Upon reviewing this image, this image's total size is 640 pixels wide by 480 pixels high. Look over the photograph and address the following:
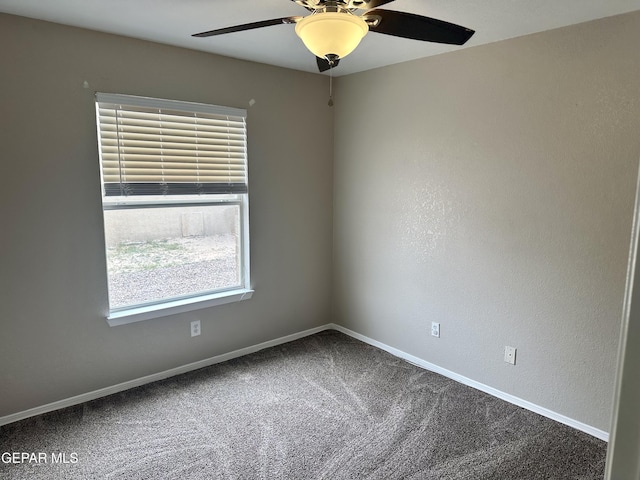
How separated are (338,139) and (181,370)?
2357mm

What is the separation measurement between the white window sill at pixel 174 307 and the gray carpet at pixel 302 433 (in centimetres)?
50

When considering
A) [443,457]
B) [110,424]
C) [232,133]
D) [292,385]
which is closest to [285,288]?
[292,385]

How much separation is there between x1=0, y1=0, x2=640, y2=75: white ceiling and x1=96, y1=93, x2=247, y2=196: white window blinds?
449 millimetres

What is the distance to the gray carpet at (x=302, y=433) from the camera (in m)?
2.15

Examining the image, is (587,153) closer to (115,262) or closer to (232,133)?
(232,133)

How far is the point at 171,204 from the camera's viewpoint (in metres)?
3.04

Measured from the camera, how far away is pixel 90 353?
277 centimetres

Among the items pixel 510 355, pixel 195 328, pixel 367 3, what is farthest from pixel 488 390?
pixel 367 3

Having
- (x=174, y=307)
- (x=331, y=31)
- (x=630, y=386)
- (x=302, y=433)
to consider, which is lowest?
(x=302, y=433)

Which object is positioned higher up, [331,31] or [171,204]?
[331,31]

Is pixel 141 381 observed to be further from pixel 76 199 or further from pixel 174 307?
pixel 76 199

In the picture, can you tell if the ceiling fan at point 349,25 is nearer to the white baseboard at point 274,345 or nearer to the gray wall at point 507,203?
the gray wall at point 507,203

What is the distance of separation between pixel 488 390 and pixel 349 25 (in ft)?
8.31

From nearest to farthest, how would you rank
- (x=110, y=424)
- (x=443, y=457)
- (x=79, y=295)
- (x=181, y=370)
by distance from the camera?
(x=443, y=457)
(x=110, y=424)
(x=79, y=295)
(x=181, y=370)
